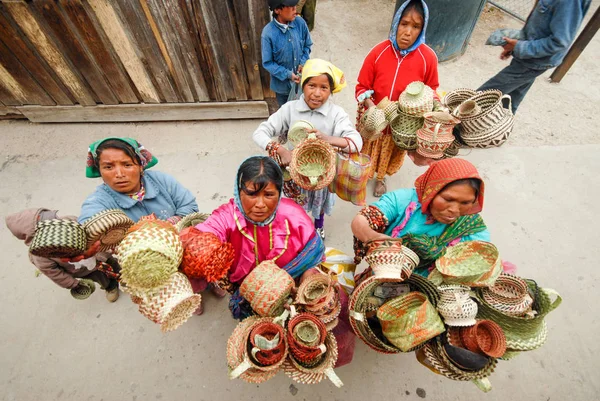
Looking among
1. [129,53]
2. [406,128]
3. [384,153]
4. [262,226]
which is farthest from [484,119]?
[129,53]

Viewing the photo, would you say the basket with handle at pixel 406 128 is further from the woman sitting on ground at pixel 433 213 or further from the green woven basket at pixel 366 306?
the green woven basket at pixel 366 306

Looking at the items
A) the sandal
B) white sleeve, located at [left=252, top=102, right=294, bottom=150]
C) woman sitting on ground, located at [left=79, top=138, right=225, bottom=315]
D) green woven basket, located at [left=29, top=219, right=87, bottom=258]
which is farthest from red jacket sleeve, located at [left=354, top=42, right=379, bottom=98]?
green woven basket, located at [left=29, top=219, right=87, bottom=258]

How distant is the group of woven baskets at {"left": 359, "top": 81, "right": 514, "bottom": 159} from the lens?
6.61 ft

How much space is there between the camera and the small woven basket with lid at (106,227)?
1423 mm

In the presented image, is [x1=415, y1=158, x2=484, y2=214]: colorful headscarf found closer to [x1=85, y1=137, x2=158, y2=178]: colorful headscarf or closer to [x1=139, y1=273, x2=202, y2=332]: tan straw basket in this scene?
[x1=139, y1=273, x2=202, y2=332]: tan straw basket

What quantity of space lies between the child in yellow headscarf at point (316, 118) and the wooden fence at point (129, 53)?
5.66 ft

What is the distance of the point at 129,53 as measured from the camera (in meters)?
3.71

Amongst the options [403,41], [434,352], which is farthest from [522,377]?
[403,41]

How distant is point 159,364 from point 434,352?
7.25 ft

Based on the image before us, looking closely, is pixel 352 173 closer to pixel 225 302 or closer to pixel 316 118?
pixel 316 118

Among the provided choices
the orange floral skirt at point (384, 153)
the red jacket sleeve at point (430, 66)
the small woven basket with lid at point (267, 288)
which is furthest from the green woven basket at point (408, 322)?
the red jacket sleeve at point (430, 66)

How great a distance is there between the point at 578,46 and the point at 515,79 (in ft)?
8.26

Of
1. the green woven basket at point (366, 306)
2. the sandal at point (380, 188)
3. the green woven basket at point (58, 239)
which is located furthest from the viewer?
the sandal at point (380, 188)

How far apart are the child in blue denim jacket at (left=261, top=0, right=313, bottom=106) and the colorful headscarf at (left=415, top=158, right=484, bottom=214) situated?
7.42 feet
